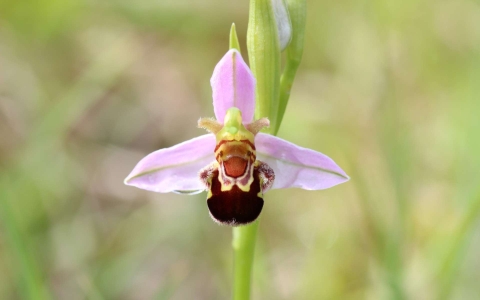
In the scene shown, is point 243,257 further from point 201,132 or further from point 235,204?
point 201,132

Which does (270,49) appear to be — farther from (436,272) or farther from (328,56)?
(328,56)

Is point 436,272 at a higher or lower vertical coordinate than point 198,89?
lower

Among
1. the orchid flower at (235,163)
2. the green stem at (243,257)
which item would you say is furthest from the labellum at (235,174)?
the green stem at (243,257)

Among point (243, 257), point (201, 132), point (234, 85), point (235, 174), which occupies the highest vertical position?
point (201, 132)

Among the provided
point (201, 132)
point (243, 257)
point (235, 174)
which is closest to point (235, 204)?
point (235, 174)

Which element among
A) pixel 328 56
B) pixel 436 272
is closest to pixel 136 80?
pixel 328 56

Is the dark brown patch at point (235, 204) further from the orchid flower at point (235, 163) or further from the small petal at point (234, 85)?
the small petal at point (234, 85)
